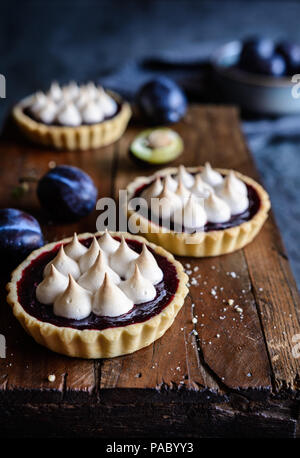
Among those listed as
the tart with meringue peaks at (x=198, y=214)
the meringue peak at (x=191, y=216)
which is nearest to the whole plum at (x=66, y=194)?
the tart with meringue peaks at (x=198, y=214)

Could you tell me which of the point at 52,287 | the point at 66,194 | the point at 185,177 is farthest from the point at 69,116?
the point at 52,287

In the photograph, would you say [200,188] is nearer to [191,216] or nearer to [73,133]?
[191,216]

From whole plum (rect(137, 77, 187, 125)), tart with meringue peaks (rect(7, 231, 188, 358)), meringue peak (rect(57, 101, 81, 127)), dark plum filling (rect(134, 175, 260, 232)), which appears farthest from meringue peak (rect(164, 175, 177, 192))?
whole plum (rect(137, 77, 187, 125))

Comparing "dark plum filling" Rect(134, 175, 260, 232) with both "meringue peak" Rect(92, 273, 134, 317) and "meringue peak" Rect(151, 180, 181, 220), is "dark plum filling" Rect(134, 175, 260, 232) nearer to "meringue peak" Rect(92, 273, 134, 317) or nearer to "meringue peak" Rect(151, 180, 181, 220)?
"meringue peak" Rect(151, 180, 181, 220)

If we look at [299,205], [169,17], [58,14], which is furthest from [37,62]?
[299,205]

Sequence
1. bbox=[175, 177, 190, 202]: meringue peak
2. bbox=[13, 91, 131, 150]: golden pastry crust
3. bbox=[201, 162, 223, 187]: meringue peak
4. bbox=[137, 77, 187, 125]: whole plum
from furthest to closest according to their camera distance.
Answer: bbox=[137, 77, 187, 125]: whole plum < bbox=[13, 91, 131, 150]: golden pastry crust < bbox=[201, 162, 223, 187]: meringue peak < bbox=[175, 177, 190, 202]: meringue peak
